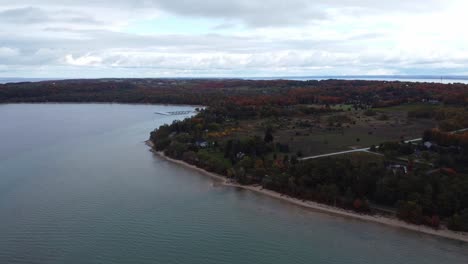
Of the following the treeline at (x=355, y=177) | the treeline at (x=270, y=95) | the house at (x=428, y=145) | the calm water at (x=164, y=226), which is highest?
the treeline at (x=270, y=95)

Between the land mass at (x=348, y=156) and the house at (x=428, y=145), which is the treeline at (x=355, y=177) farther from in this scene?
the house at (x=428, y=145)

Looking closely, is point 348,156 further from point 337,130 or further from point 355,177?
point 337,130

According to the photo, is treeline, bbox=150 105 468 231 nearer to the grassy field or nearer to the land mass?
the land mass

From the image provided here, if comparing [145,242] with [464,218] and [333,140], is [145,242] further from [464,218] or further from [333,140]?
[333,140]

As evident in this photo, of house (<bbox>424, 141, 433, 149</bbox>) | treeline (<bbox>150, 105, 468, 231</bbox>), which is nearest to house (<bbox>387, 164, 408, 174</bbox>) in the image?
treeline (<bbox>150, 105, 468, 231</bbox>)

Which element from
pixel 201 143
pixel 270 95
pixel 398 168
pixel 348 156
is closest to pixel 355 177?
pixel 398 168

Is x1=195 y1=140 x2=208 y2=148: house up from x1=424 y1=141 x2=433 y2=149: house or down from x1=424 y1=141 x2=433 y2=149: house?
down

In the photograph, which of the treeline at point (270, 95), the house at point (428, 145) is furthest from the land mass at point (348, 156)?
the treeline at point (270, 95)

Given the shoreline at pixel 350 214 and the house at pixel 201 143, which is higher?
the house at pixel 201 143
